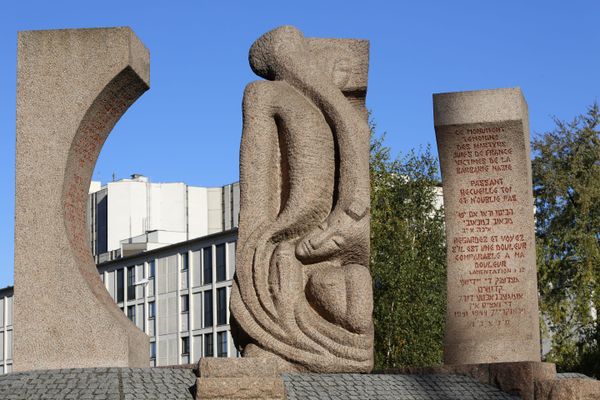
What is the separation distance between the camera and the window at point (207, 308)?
58.2 meters

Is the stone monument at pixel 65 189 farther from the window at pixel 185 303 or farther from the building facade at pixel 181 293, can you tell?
the window at pixel 185 303

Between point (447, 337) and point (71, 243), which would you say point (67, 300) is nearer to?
point (71, 243)

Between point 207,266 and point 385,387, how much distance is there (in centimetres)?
4676

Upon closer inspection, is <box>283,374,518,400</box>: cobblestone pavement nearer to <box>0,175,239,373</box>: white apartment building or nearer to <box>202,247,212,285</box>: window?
<box>0,175,239,373</box>: white apartment building

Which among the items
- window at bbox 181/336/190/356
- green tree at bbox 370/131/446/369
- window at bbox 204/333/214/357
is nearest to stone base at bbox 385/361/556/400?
green tree at bbox 370/131/446/369

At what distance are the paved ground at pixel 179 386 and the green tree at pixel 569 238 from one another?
17.0 m

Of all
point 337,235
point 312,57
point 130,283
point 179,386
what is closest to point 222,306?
point 130,283

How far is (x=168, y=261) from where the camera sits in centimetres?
6034

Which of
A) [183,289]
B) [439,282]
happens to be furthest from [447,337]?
[183,289]

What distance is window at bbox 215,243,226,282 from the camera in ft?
187

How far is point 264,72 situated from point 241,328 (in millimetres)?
3026

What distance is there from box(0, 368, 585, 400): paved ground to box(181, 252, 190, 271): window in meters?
47.4

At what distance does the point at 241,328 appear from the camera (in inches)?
506

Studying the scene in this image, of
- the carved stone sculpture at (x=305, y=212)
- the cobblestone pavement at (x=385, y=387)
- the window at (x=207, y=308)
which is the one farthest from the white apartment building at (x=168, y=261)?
the cobblestone pavement at (x=385, y=387)
